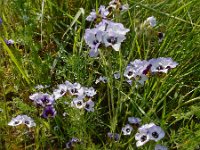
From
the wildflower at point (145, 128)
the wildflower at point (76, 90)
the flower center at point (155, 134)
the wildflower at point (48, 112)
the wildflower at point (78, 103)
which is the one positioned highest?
the wildflower at point (76, 90)

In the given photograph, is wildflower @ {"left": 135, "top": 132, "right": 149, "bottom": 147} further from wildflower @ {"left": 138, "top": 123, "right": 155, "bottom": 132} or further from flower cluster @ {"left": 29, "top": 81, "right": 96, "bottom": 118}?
flower cluster @ {"left": 29, "top": 81, "right": 96, "bottom": 118}

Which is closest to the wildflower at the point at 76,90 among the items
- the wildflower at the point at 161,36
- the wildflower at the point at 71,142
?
the wildflower at the point at 71,142

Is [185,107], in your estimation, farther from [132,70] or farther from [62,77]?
[62,77]

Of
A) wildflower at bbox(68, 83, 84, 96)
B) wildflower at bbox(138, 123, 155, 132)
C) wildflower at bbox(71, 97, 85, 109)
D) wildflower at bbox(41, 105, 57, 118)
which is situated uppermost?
wildflower at bbox(68, 83, 84, 96)

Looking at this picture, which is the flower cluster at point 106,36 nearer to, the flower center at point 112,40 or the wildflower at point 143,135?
the flower center at point 112,40

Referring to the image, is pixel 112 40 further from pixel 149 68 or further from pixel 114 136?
pixel 114 136

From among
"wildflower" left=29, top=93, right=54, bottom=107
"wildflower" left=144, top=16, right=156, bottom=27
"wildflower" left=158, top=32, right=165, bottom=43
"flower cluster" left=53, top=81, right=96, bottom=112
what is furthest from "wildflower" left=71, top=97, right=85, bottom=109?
→ "wildflower" left=158, top=32, right=165, bottom=43

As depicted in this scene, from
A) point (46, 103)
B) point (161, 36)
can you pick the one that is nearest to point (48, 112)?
point (46, 103)
